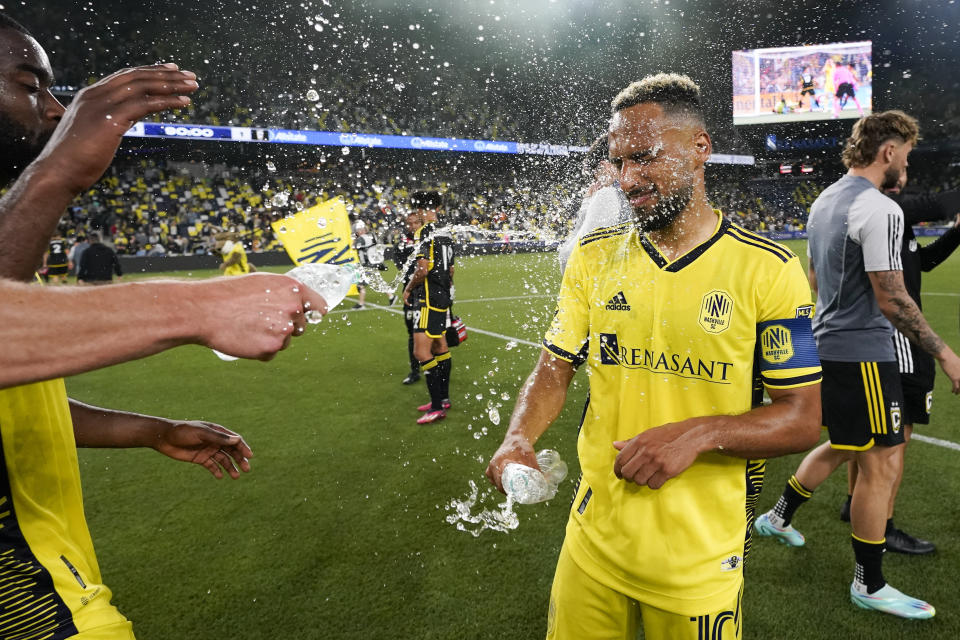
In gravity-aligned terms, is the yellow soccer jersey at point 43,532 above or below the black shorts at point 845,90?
below

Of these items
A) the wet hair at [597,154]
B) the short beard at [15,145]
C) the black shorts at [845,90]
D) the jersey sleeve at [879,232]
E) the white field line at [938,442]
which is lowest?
the white field line at [938,442]

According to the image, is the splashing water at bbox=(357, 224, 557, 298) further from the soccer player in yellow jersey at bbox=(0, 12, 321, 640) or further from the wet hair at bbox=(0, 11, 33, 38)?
the wet hair at bbox=(0, 11, 33, 38)

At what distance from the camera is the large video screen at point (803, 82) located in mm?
32094

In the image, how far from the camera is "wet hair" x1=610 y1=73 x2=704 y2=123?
65.2 inches

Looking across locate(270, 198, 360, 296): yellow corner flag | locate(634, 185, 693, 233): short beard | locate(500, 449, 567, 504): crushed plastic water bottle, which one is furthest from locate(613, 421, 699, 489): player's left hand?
locate(270, 198, 360, 296): yellow corner flag

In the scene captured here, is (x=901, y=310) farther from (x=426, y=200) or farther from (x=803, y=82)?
(x=803, y=82)

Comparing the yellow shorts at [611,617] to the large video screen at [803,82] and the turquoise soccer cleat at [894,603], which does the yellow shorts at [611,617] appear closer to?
the turquoise soccer cleat at [894,603]

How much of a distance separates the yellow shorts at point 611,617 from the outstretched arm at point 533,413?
0.41 m

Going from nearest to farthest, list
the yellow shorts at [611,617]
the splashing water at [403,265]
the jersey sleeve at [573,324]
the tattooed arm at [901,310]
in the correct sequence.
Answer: the yellow shorts at [611,617] → the jersey sleeve at [573,324] → the tattooed arm at [901,310] → the splashing water at [403,265]

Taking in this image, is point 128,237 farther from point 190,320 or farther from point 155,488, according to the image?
point 190,320

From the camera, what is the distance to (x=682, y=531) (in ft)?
4.90

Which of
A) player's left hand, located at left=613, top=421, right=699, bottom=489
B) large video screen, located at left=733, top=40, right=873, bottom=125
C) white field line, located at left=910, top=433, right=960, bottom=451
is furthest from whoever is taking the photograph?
large video screen, located at left=733, top=40, right=873, bottom=125

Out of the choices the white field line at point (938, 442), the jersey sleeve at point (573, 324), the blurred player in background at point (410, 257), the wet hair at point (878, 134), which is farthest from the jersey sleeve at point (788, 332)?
the blurred player in background at point (410, 257)

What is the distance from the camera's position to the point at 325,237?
8.11 meters
